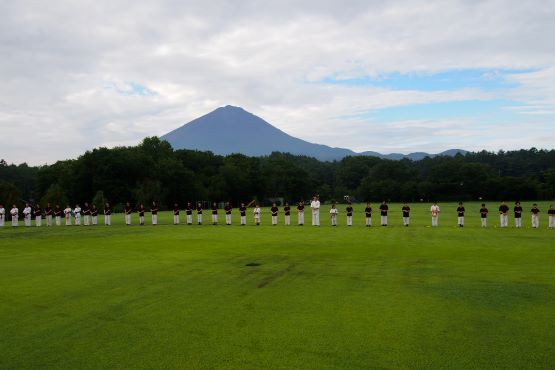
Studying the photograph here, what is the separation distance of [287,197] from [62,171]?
47.9 m

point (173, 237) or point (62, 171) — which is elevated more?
point (62, 171)

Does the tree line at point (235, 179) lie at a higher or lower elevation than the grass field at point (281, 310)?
higher

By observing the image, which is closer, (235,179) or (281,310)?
(281,310)

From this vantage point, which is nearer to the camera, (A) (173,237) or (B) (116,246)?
(B) (116,246)

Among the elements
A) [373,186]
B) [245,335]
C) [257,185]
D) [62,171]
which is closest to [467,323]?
[245,335]

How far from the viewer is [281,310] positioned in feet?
29.8

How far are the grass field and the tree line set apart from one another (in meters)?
61.6

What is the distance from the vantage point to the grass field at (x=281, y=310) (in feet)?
22.1

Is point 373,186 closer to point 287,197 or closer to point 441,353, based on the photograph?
point 287,197

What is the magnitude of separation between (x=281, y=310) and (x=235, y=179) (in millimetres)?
91474

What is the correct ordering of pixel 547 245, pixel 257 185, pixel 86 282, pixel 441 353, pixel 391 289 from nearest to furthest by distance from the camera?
1. pixel 441 353
2. pixel 391 289
3. pixel 86 282
4. pixel 547 245
5. pixel 257 185

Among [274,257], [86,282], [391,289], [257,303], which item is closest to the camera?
[257,303]

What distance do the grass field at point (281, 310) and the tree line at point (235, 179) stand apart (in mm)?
61578

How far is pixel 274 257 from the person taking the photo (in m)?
16.3
